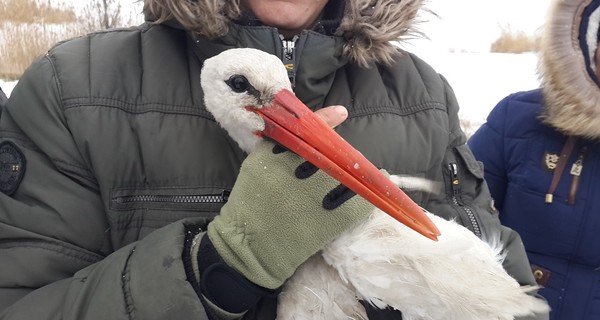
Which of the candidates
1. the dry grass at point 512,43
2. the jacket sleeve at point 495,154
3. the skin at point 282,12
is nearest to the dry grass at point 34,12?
the skin at point 282,12

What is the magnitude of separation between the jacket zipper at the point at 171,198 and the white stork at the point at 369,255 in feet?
0.70

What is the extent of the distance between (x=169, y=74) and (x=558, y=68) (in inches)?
62.9

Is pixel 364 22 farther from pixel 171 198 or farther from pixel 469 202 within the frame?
pixel 171 198

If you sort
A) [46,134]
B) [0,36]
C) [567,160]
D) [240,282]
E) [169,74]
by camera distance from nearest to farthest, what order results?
[240,282], [46,134], [169,74], [567,160], [0,36]

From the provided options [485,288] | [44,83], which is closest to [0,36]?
[44,83]

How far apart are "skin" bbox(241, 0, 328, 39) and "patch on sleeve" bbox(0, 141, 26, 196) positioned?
2.43 ft

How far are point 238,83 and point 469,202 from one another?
2.65ft

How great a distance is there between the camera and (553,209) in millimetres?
2201

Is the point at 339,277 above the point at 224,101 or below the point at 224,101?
below

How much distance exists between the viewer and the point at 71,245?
134cm

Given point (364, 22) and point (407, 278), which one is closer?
point (407, 278)

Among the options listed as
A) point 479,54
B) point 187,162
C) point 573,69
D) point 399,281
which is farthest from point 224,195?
point 479,54

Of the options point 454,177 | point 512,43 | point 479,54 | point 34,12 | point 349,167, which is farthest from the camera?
point 512,43

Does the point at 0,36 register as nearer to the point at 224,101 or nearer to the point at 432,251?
the point at 224,101
